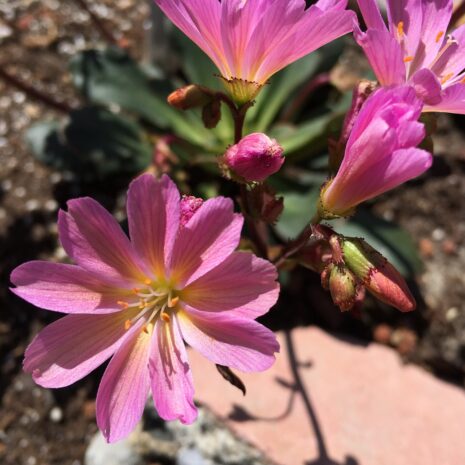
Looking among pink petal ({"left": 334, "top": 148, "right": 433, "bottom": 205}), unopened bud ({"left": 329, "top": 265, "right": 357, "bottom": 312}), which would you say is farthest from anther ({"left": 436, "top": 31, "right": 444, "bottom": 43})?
unopened bud ({"left": 329, "top": 265, "right": 357, "bottom": 312})

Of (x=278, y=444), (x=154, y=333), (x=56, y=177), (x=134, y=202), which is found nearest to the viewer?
(x=134, y=202)

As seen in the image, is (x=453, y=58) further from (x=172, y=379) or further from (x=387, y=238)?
(x=172, y=379)

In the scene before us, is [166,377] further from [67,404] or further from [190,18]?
[67,404]

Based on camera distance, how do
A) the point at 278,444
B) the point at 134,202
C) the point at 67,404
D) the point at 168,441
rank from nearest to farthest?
the point at 134,202 → the point at 278,444 → the point at 168,441 → the point at 67,404

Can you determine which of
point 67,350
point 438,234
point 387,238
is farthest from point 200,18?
point 438,234

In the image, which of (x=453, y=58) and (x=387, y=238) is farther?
(x=387, y=238)

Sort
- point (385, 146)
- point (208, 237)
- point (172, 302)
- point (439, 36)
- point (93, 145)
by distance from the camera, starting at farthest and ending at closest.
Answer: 1. point (93, 145)
2. point (439, 36)
3. point (172, 302)
4. point (208, 237)
5. point (385, 146)

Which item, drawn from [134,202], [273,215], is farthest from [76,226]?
[273,215]
